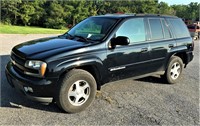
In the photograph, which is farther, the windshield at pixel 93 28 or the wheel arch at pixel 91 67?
the windshield at pixel 93 28

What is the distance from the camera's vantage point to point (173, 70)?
20.6 feet

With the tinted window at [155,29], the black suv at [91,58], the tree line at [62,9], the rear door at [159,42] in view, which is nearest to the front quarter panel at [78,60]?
the black suv at [91,58]

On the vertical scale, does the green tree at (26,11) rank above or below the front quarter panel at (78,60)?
above

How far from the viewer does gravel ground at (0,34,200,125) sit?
156 inches

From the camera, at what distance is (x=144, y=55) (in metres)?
5.23

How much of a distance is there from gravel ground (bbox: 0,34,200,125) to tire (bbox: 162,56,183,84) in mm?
310

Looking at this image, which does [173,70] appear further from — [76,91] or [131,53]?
[76,91]

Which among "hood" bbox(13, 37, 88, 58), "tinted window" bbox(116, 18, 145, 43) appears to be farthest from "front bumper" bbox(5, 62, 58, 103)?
"tinted window" bbox(116, 18, 145, 43)

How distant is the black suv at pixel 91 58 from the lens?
3957mm

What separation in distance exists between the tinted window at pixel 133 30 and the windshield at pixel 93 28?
23 centimetres

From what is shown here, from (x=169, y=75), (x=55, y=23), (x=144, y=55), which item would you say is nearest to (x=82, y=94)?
(x=144, y=55)

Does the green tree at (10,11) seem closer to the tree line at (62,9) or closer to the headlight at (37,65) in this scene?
the tree line at (62,9)

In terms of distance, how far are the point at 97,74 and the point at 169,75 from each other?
2.43 meters

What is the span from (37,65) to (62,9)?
Answer: 56103mm
